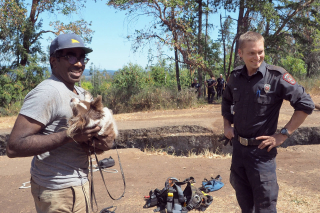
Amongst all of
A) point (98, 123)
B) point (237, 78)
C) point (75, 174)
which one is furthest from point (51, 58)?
point (237, 78)

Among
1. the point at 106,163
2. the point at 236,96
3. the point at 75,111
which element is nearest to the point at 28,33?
the point at 106,163

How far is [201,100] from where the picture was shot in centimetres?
1546

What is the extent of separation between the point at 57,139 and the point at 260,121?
1.78 meters

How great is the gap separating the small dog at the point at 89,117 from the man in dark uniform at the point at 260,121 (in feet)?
4.61

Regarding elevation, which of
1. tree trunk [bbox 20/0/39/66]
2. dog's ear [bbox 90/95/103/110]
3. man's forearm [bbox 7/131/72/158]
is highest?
Answer: tree trunk [bbox 20/0/39/66]

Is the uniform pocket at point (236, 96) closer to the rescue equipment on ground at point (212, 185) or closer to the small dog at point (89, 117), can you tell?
the small dog at point (89, 117)

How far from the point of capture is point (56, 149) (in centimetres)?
189

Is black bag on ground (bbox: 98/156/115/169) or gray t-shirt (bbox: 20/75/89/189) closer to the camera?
gray t-shirt (bbox: 20/75/89/189)

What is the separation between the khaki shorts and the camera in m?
1.84

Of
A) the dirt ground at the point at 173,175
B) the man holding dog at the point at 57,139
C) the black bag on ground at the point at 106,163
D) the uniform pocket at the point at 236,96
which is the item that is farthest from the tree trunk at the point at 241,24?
the man holding dog at the point at 57,139

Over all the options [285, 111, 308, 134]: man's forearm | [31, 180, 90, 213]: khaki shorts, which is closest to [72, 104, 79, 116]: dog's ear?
[31, 180, 90, 213]: khaki shorts

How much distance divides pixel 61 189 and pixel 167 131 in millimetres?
6331

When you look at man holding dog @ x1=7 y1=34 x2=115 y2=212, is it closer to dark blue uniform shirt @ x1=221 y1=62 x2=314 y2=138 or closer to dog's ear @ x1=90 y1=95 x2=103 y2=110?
dog's ear @ x1=90 y1=95 x2=103 y2=110

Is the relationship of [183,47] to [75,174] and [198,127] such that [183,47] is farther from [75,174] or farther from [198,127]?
[75,174]
